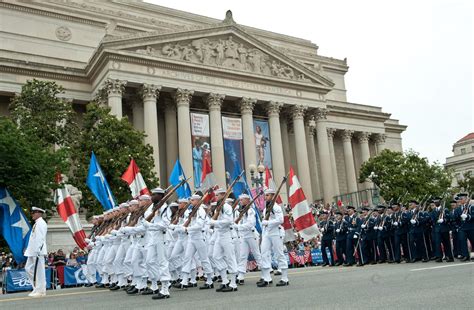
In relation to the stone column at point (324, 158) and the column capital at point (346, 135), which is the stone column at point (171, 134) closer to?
the stone column at point (324, 158)

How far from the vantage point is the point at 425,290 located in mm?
8609

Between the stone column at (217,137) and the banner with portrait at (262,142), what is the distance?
346cm

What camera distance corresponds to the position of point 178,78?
123 feet

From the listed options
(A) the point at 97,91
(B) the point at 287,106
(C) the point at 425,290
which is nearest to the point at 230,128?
(B) the point at 287,106

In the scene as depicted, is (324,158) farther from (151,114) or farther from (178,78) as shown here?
(151,114)

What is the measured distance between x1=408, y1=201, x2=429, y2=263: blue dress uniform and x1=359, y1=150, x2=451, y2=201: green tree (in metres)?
24.5

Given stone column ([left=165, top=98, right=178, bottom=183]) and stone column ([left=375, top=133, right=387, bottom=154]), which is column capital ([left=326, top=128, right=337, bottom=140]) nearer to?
stone column ([left=375, top=133, right=387, bottom=154])

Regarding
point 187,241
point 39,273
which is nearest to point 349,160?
point 187,241

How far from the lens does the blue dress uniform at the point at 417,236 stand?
1753 centimetres

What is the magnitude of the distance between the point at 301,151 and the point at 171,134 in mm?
11133

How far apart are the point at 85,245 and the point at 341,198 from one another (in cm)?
3007

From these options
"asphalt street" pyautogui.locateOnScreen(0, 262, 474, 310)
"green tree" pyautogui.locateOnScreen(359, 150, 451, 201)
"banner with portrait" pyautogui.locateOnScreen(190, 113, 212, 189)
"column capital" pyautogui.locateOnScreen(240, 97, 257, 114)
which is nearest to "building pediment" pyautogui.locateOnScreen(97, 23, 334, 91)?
"column capital" pyautogui.locateOnScreen(240, 97, 257, 114)

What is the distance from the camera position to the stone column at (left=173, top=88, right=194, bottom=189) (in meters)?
35.7

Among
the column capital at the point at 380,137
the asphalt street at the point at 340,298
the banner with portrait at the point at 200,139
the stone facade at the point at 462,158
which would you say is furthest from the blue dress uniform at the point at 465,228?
the stone facade at the point at 462,158
